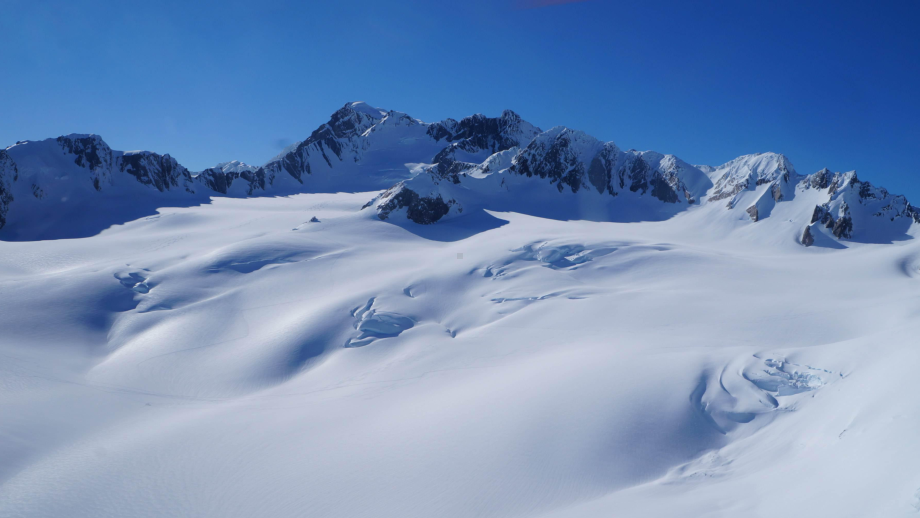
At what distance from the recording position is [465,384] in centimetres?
1145

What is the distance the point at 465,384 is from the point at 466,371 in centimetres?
108

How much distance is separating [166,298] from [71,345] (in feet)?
13.1

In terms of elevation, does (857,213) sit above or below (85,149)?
below

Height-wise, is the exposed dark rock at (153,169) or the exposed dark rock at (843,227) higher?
the exposed dark rock at (153,169)

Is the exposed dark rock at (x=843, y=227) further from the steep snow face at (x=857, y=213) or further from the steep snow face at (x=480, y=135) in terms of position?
the steep snow face at (x=480, y=135)

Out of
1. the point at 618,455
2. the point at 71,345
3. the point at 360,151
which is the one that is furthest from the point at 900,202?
the point at 360,151

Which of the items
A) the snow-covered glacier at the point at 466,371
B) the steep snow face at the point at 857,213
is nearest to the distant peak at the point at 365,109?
the snow-covered glacier at the point at 466,371

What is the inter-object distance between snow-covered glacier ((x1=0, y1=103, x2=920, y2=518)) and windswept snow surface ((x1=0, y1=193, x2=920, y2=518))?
68 mm

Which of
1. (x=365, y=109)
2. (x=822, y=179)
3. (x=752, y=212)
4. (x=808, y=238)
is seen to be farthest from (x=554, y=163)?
(x=365, y=109)

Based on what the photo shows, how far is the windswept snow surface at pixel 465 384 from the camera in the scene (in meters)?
6.98

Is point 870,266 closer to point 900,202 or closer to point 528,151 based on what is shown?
point 900,202

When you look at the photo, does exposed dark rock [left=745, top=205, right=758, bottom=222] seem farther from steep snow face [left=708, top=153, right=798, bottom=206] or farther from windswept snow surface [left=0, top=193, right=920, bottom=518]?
windswept snow surface [left=0, top=193, right=920, bottom=518]

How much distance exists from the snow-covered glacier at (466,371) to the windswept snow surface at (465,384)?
0.07 metres

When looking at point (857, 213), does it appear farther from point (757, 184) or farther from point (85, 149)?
point (85, 149)
